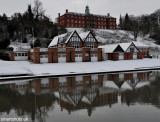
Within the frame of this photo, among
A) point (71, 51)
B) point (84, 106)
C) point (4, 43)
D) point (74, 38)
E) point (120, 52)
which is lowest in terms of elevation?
point (84, 106)

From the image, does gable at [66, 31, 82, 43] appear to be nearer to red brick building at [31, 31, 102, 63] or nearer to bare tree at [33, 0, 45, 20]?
red brick building at [31, 31, 102, 63]

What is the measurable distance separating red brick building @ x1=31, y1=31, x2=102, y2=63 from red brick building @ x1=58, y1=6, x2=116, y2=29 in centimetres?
4519

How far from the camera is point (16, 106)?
36.9 feet

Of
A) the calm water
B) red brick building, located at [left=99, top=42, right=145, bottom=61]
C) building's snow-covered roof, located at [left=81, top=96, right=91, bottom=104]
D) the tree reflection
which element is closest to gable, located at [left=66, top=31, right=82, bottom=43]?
red brick building, located at [left=99, top=42, right=145, bottom=61]

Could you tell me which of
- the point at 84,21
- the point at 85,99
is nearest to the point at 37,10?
the point at 84,21

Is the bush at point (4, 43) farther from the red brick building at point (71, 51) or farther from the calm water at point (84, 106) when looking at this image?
the calm water at point (84, 106)

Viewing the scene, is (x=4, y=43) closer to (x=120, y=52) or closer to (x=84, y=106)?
(x=120, y=52)

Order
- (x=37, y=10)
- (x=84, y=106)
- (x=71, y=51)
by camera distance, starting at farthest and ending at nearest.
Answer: (x=37, y=10) → (x=71, y=51) → (x=84, y=106)

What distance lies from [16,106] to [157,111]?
8.95m

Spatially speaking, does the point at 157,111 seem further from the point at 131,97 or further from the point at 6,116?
the point at 6,116

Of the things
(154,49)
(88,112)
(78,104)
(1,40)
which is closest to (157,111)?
(88,112)

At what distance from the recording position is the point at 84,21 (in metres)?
88.3

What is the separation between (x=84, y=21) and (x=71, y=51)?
55.5 m

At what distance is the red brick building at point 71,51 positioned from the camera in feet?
112
